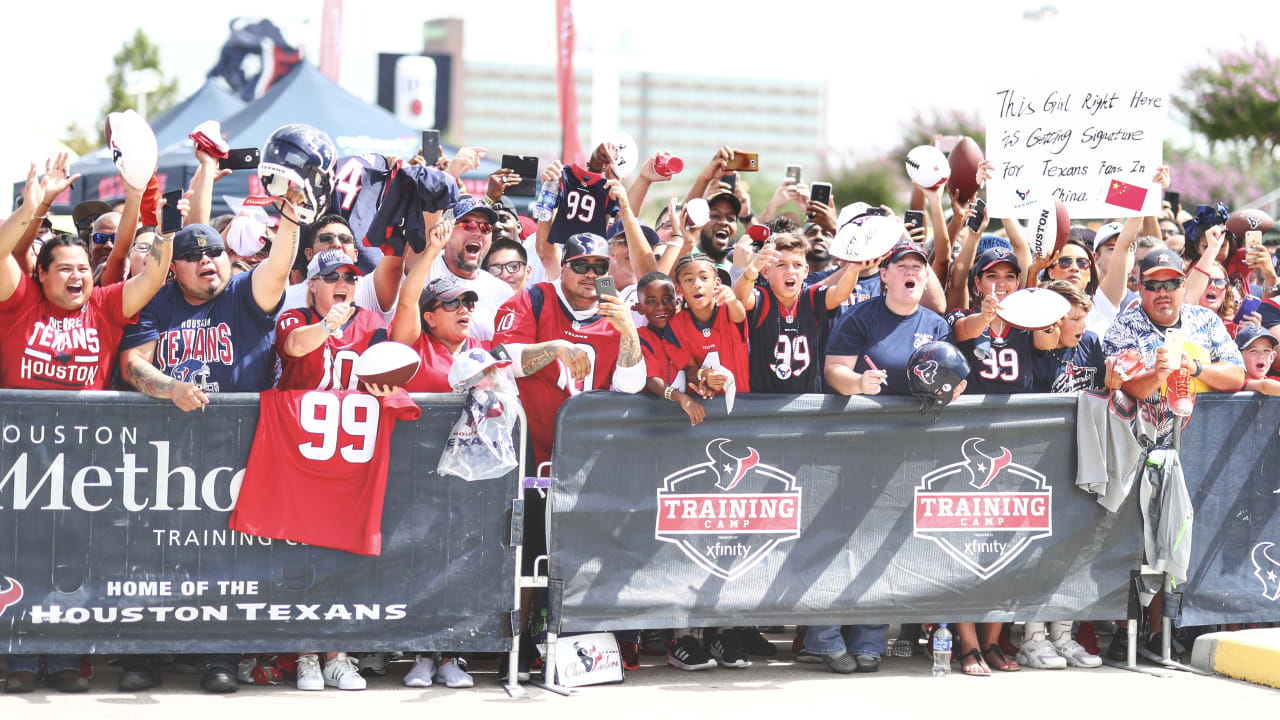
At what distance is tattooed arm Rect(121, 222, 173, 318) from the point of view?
627cm

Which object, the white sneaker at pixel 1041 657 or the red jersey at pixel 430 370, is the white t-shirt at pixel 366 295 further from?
the white sneaker at pixel 1041 657

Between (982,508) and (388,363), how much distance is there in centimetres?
321

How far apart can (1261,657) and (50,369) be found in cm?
623

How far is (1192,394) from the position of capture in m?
7.21

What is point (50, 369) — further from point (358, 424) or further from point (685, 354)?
point (685, 354)

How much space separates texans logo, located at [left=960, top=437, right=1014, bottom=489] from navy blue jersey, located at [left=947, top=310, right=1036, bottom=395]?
1.09ft

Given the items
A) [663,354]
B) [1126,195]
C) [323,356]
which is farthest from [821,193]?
[323,356]

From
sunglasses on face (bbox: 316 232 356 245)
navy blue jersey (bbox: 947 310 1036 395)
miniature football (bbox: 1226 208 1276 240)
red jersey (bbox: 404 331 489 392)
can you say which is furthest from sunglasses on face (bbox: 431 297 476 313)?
miniature football (bbox: 1226 208 1276 240)

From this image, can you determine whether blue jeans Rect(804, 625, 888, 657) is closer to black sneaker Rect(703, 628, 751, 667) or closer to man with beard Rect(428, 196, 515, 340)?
black sneaker Rect(703, 628, 751, 667)

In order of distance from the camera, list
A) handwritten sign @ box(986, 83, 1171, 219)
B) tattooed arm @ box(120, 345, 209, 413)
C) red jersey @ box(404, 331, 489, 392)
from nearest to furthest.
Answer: tattooed arm @ box(120, 345, 209, 413) → red jersey @ box(404, 331, 489, 392) → handwritten sign @ box(986, 83, 1171, 219)

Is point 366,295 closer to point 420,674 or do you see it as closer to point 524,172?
point 524,172

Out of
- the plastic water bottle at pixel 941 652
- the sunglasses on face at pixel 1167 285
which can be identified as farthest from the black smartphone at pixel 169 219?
the sunglasses on face at pixel 1167 285

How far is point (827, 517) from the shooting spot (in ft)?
22.7

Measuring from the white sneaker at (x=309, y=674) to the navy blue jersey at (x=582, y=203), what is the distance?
3.15 metres
